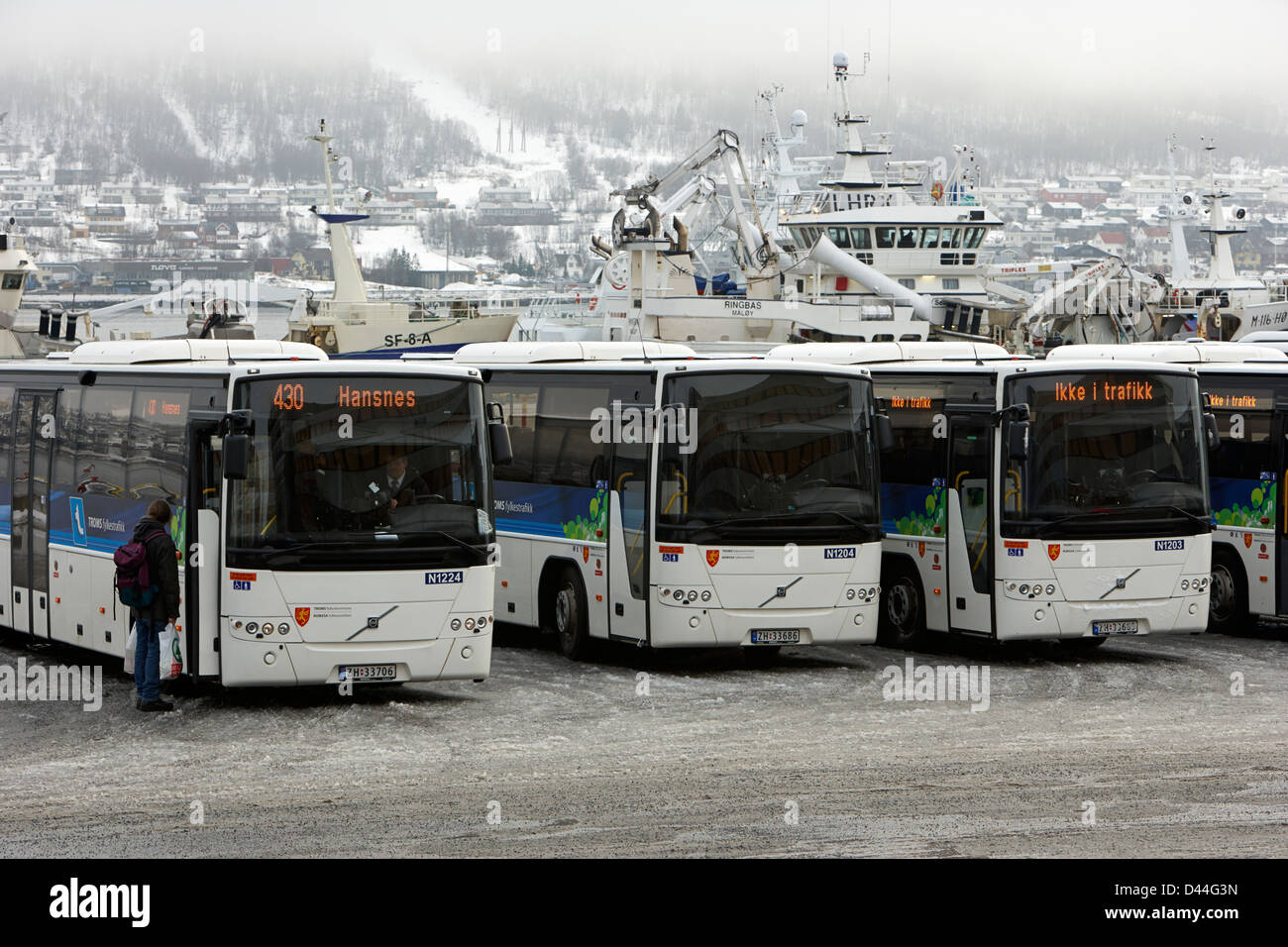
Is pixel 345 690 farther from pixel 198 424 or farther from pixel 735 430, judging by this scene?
pixel 735 430

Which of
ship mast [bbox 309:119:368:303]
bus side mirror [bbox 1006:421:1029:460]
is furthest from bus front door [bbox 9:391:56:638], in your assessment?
ship mast [bbox 309:119:368:303]

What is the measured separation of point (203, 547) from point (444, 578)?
1880 millimetres

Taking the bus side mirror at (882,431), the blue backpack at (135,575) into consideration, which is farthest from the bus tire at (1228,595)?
the blue backpack at (135,575)

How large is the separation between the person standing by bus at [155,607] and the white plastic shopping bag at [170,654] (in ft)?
0.21

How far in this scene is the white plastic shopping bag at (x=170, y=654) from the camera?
45.5 ft

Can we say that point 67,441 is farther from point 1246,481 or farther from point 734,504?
point 1246,481

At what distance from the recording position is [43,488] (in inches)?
652

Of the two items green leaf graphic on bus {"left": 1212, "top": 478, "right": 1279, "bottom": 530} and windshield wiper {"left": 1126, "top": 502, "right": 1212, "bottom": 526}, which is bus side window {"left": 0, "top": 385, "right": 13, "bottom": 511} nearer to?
Result: windshield wiper {"left": 1126, "top": 502, "right": 1212, "bottom": 526}

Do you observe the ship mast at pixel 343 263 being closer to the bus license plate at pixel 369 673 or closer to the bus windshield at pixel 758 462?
the bus windshield at pixel 758 462

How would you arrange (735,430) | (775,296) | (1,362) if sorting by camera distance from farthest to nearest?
1. (775,296)
2. (1,362)
3. (735,430)

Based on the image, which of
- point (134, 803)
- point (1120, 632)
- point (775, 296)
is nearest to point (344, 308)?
point (775, 296)

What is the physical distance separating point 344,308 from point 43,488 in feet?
154

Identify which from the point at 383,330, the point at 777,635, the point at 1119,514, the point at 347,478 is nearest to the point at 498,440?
the point at 347,478

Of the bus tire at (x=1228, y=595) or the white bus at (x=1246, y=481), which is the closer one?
the white bus at (x=1246, y=481)
